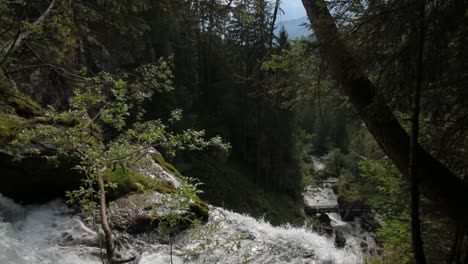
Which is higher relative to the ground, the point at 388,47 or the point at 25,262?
the point at 388,47

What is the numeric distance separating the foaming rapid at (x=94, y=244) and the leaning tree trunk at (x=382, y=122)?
85.9 inches

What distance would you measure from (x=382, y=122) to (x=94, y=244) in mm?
4259

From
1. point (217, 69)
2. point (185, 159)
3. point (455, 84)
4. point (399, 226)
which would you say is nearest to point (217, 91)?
point (217, 69)

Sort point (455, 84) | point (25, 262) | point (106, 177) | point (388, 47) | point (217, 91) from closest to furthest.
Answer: point (455, 84), point (388, 47), point (25, 262), point (106, 177), point (217, 91)

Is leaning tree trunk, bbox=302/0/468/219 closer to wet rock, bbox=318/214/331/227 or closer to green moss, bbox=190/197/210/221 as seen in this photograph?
green moss, bbox=190/197/210/221

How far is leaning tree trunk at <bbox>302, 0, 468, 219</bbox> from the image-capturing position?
311 cm

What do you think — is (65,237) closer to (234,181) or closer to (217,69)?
(234,181)

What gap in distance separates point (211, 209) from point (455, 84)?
5778 mm

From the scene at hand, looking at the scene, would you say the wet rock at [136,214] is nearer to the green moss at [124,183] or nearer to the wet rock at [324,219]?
the green moss at [124,183]

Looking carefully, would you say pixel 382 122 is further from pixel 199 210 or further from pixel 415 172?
pixel 199 210

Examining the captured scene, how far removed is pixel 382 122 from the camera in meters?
3.35

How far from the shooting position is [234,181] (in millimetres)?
29891

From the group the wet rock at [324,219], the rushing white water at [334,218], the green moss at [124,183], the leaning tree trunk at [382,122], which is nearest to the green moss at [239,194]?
the wet rock at [324,219]

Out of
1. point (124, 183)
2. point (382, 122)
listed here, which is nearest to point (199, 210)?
point (124, 183)
